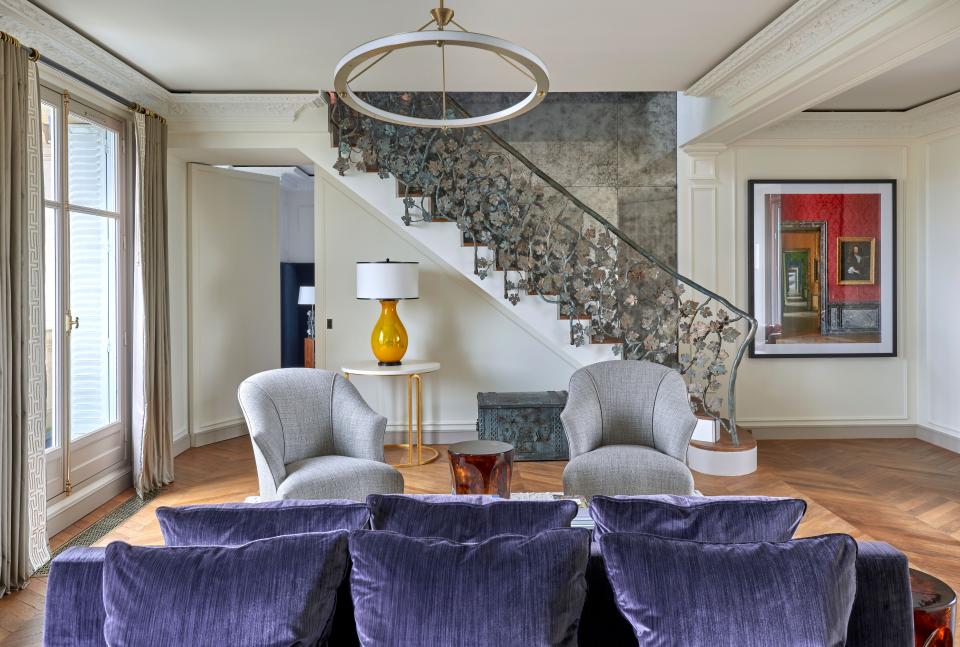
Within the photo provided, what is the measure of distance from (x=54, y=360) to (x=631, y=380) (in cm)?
334

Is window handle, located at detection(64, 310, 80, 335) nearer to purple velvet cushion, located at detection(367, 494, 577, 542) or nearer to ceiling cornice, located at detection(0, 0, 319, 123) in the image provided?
ceiling cornice, located at detection(0, 0, 319, 123)

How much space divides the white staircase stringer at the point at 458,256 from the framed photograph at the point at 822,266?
6.23 feet

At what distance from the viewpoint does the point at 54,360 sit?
12.9 feet

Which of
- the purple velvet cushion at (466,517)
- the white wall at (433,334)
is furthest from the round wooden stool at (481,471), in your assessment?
the white wall at (433,334)

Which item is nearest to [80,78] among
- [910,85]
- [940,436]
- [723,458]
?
[723,458]

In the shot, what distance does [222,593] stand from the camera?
1.43 metres

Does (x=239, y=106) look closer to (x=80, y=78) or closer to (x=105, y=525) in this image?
(x=80, y=78)

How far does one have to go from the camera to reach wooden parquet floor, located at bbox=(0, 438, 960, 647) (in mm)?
3508

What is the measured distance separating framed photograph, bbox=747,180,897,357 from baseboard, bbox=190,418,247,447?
15.6 ft

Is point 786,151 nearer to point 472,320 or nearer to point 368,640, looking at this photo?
point 472,320

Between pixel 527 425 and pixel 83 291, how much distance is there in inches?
126

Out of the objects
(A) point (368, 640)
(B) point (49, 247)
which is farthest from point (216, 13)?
(A) point (368, 640)

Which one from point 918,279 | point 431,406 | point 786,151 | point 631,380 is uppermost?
point 786,151

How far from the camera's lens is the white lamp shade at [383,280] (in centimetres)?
511
